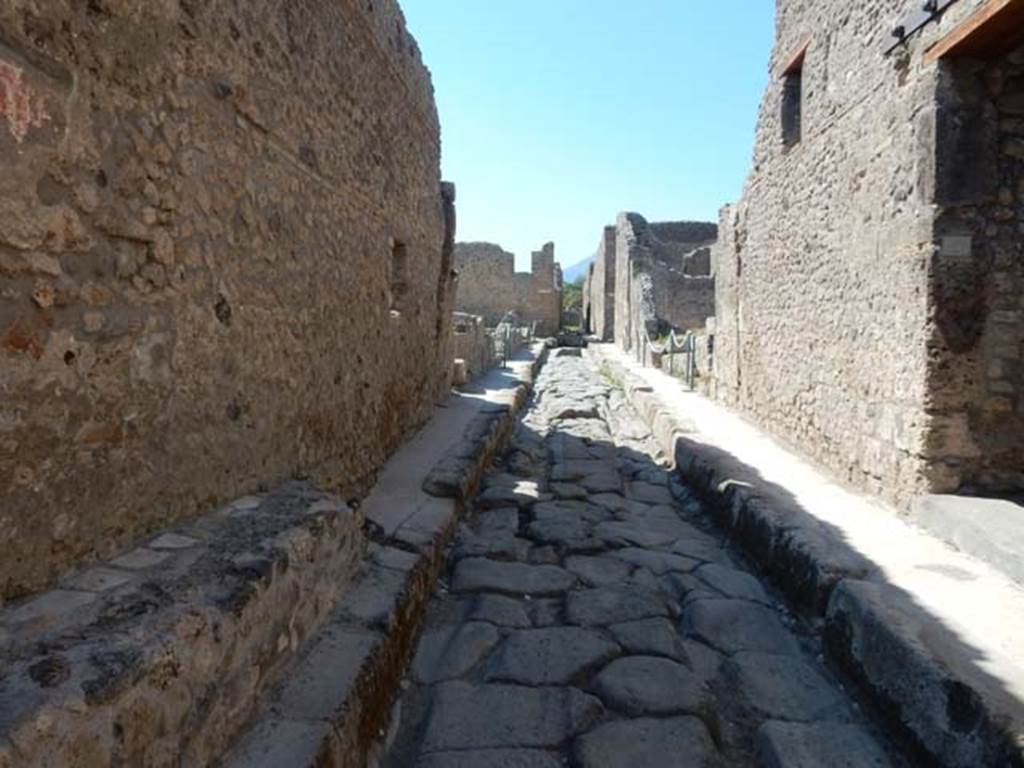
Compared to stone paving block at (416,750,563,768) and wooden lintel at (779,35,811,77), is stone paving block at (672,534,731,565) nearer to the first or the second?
stone paving block at (416,750,563,768)

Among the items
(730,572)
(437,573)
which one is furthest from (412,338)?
(730,572)

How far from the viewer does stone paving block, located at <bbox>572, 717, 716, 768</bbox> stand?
7.93 ft

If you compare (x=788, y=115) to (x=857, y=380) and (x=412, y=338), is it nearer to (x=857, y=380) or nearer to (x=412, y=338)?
(x=857, y=380)

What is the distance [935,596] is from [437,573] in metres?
2.30

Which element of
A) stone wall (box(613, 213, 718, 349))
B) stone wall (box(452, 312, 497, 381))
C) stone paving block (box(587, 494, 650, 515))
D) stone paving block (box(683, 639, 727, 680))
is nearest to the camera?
stone paving block (box(683, 639, 727, 680))

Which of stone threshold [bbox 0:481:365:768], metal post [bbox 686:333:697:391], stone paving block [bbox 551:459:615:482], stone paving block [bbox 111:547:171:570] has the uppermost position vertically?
metal post [bbox 686:333:697:391]

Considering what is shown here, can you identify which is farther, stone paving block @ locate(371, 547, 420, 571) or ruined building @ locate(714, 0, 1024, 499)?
ruined building @ locate(714, 0, 1024, 499)

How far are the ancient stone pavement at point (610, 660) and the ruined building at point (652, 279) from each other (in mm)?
12207

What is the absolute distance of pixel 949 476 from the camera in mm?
4176

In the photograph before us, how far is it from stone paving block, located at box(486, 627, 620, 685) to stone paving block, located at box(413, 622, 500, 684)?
0.08 m

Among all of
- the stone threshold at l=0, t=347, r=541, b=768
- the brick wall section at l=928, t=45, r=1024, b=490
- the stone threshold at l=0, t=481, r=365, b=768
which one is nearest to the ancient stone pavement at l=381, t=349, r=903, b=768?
the stone threshold at l=0, t=347, r=541, b=768

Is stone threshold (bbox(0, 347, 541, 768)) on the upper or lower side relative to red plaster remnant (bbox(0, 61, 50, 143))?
lower

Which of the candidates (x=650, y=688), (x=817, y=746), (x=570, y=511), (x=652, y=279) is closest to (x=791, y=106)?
(x=570, y=511)

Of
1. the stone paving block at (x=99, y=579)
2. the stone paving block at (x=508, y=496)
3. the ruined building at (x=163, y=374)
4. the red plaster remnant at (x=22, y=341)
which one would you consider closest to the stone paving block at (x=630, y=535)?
the stone paving block at (x=508, y=496)
